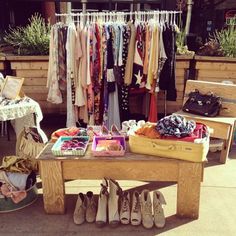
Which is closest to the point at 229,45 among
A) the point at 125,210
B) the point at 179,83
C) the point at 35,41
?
the point at 179,83

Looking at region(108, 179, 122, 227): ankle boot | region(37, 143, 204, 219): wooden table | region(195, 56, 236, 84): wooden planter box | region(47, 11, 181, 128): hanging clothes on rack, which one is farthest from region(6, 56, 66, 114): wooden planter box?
region(108, 179, 122, 227): ankle boot

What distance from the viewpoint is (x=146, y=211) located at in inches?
103

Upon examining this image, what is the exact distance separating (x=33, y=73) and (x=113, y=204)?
2498mm

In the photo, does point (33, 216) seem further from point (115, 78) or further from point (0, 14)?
point (0, 14)

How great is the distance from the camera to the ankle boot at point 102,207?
2573mm

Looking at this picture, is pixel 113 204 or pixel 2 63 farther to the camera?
pixel 2 63

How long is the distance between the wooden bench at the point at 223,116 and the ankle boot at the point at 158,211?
1.06 meters

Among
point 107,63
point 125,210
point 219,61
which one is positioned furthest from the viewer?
point 219,61

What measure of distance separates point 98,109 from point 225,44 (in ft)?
6.27

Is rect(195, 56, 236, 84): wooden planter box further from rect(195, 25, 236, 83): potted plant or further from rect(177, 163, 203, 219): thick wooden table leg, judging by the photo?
rect(177, 163, 203, 219): thick wooden table leg

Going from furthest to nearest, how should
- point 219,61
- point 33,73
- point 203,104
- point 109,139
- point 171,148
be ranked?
point 33,73 → point 219,61 → point 203,104 → point 109,139 → point 171,148

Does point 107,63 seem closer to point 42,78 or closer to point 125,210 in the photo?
point 42,78

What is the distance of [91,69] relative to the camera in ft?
12.9

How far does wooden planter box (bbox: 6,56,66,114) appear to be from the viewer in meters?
4.43
